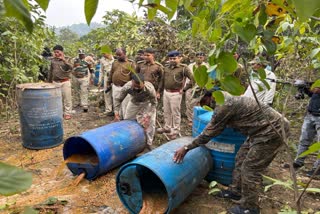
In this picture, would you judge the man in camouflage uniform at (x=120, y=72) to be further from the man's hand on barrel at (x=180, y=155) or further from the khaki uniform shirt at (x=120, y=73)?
the man's hand on barrel at (x=180, y=155)

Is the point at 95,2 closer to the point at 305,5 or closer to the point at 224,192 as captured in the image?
the point at 305,5

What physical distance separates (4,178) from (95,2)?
0.26m

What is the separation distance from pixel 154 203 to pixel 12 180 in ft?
9.26

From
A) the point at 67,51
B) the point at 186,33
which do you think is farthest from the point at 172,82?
the point at 67,51

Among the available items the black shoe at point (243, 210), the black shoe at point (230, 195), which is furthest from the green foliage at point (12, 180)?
the black shoe at point (230, 195)

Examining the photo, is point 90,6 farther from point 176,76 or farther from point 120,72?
point 120,72

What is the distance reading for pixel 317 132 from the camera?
151 inches

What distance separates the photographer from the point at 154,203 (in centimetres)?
298

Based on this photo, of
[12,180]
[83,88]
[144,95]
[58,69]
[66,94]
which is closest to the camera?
[12,180]

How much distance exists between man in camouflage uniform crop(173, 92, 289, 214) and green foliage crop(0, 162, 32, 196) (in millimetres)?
2592

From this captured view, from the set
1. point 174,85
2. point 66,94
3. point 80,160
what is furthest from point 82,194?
point 66,94

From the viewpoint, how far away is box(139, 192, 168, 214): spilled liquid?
287 cm

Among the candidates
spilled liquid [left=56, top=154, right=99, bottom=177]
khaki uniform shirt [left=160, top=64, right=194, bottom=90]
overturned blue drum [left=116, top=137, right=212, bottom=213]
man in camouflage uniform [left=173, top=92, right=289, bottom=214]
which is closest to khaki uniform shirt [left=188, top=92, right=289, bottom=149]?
man in camouflage uniform [left=173, top=92, right=289, bottom=214]

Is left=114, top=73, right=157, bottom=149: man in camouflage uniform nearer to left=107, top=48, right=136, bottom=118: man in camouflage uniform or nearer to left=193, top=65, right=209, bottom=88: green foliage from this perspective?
left=107, top=48, right=136, bottom=118: man in camouflage uniform
